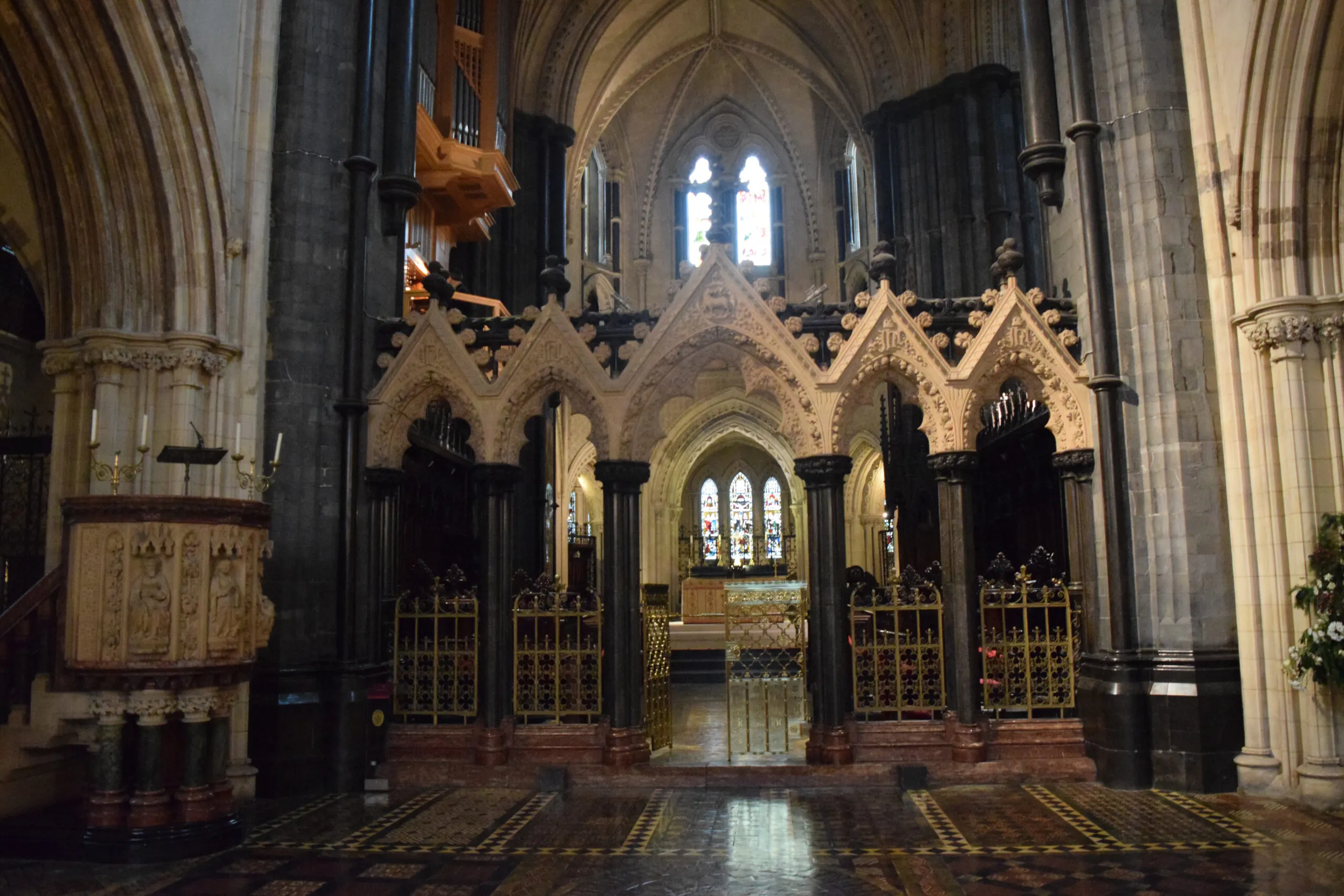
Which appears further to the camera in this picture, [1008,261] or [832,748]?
[1008,261]

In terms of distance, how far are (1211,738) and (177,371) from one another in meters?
7.40

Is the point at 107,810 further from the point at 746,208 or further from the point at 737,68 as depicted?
the point at 746,208

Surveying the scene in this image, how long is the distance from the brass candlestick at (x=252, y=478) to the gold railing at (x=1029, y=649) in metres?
5.27

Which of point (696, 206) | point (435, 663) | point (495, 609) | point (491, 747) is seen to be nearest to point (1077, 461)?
point (495, 609)

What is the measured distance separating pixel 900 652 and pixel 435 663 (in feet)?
11.9

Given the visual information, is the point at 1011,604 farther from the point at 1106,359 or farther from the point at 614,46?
the point at 614,46

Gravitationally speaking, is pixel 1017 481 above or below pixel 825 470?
above

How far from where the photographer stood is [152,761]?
559 cm

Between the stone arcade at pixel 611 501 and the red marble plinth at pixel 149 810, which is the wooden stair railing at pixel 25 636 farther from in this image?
the red marble plinth at pixel 149 810

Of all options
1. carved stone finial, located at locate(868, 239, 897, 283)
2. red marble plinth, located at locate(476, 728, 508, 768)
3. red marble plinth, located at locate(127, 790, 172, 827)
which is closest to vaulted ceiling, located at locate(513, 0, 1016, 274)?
carved stone finial, located at locate(868, 239, 897, 283)

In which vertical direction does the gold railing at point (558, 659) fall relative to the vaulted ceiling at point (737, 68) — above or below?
below

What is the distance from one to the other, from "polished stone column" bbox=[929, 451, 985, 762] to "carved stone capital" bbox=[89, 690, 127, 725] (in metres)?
5.55

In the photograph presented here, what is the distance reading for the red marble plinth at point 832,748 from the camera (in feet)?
25.8

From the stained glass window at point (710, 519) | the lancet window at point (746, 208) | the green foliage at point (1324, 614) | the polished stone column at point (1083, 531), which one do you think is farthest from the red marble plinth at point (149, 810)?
the stained glass window at point (710, 519)
